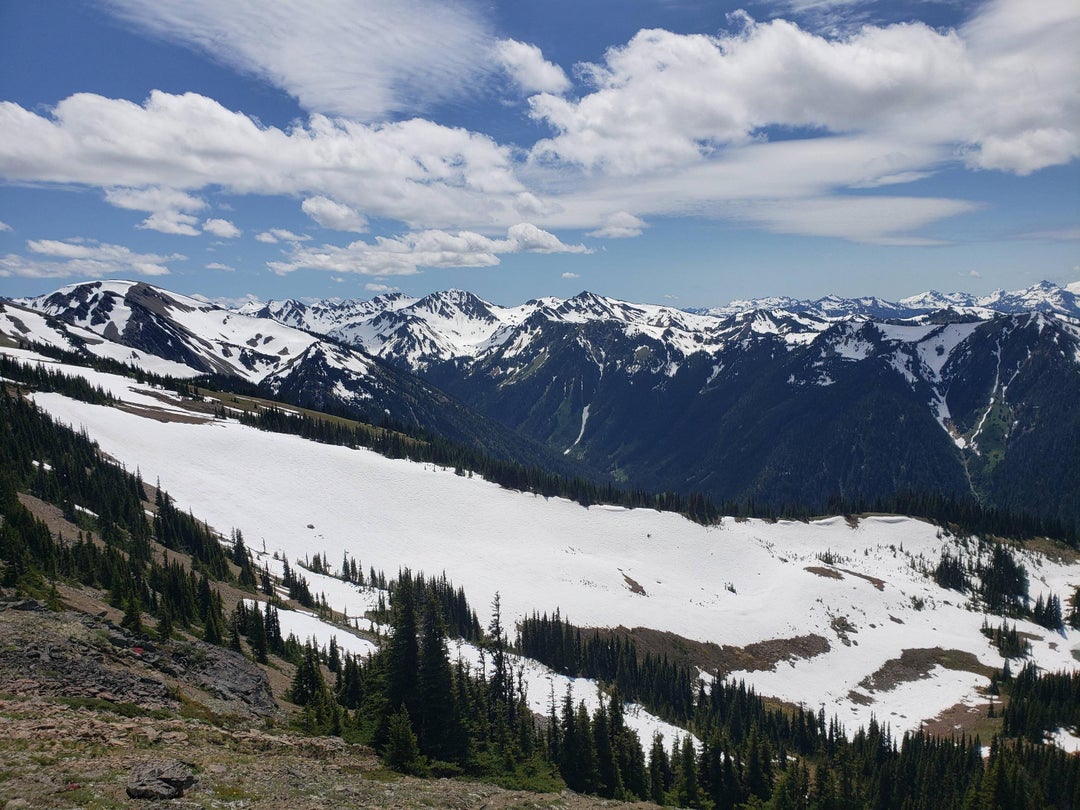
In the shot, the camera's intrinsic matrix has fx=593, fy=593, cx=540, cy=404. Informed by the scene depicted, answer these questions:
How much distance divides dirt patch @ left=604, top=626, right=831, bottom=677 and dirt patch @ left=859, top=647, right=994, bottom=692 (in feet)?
33.4

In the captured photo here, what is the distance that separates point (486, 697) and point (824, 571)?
11577 cm

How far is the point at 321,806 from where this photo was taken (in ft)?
78.9

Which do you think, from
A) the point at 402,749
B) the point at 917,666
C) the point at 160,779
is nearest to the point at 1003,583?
the point at 917,666

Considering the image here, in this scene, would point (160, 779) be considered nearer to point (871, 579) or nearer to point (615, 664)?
point (615, 664)

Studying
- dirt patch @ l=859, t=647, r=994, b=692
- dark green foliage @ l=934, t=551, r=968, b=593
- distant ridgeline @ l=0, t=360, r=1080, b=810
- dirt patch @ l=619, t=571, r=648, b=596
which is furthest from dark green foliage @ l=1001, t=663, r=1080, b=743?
dirt patch @ l=619, t=571, r=648, b=596

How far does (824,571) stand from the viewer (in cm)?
14625

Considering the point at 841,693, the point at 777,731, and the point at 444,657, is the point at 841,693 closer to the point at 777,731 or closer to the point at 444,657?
the point at 777,731

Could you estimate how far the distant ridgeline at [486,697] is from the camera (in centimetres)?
4241

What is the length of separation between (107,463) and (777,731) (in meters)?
126

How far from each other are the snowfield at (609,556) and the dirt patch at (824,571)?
510mm

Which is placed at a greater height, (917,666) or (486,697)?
(486,697)

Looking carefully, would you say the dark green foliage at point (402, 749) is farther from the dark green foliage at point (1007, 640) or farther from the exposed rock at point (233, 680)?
the dark green foliage at point (1007, 640)

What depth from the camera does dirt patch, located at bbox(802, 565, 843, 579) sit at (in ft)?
472

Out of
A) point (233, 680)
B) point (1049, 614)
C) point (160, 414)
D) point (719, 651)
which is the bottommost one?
point (719, 651)
